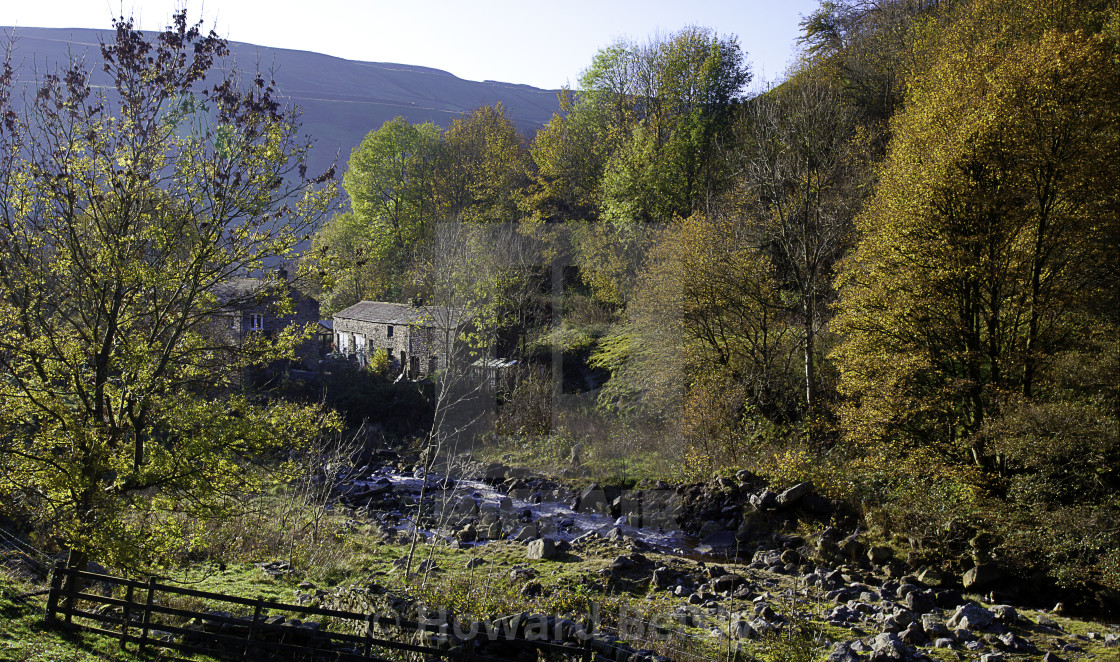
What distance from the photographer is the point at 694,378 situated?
23.5 meters

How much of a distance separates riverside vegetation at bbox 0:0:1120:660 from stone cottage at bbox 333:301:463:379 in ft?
5.58

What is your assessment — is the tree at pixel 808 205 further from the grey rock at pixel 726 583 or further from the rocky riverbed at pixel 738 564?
the grey rock at pixel 726 583

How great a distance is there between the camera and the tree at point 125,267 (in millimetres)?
9125

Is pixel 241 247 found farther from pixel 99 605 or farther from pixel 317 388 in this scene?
pixel 317 388

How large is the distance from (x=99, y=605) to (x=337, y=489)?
12.4 meters

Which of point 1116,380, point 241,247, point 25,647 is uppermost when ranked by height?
point 241,247

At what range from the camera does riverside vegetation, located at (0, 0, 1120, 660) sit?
983 centimetres

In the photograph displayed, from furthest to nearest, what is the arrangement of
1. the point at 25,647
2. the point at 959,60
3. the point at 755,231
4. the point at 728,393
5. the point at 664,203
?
the point at 664,203
the point at 755,231
the point at 728,393
the point at 959,60
the point at 25,647

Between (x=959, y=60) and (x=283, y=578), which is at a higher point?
(x=959, y=60)

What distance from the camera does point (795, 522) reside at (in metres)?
18.0

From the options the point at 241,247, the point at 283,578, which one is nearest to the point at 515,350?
the point at 283,578

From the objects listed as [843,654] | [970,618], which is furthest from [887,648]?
[970,618]

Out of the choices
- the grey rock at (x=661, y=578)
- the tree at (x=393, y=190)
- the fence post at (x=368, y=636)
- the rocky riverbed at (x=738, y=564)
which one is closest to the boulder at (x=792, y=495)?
the rocky riverbed at (x=738, y=564)

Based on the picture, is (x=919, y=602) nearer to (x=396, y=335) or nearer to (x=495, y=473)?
(x=495, y=473)
